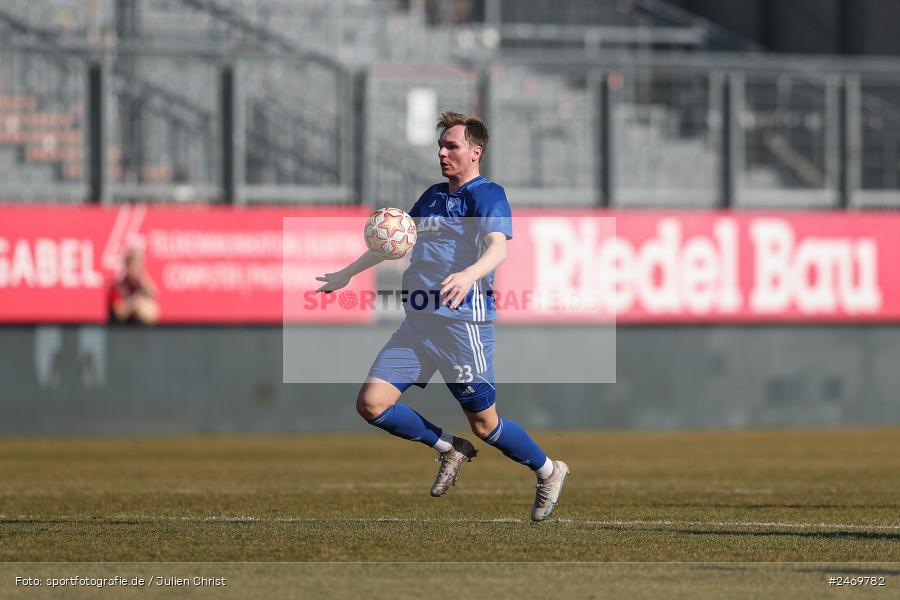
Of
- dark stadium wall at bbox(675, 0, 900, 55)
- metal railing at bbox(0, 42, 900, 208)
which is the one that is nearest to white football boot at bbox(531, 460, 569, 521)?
metal railing at bbox(0, 42, 900, 208)

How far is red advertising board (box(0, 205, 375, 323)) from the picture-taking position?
19953mm

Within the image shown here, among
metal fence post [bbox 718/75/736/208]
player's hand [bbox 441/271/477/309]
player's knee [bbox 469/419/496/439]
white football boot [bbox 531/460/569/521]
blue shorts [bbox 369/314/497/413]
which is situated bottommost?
white football boot [bbox 531/460/569/521]

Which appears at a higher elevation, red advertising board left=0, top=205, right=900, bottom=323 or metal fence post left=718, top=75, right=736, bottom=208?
metal fence post left=718, top=75, right=736, bottom=208

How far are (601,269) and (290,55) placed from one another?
15.9 ft

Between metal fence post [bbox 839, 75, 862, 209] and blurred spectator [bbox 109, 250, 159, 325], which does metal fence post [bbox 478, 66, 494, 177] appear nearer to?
blurred spectator [bbox 109, 250, 159, 325]

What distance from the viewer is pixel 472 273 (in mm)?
7977

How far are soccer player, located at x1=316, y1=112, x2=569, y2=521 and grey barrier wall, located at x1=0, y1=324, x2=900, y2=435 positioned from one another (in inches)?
455

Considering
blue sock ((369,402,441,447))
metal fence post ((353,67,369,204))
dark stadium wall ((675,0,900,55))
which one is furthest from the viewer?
dark stadium wall ((675,0,900,55))

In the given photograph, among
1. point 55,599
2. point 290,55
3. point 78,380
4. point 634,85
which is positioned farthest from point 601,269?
point 55,599

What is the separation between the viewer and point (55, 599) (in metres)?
6.18

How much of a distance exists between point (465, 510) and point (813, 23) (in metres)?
21.3

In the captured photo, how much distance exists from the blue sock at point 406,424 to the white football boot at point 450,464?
0.11m

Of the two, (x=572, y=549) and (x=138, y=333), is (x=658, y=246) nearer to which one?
(x=138, y=333)

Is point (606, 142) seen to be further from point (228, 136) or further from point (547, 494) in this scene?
point (547, 494)
